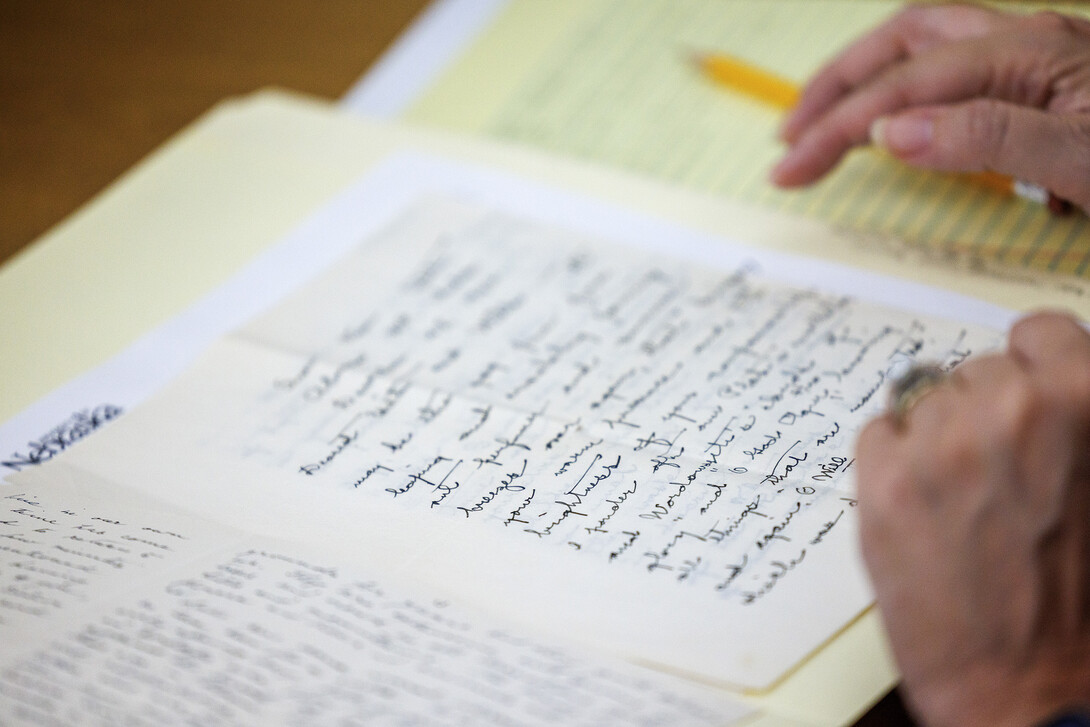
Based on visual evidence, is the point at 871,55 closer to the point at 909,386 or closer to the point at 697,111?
the point at 697,111

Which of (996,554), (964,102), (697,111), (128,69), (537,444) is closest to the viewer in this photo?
(996,554)

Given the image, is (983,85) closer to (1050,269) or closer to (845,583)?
(1050,269)

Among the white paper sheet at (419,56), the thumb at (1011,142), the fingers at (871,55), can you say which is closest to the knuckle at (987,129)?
Result: the thumb at (1011,142)

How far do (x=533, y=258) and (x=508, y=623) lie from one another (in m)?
0.29

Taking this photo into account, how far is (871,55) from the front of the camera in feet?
2.55

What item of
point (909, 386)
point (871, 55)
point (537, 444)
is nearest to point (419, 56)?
point (871, 55)

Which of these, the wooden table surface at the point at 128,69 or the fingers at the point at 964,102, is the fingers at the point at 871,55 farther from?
the wooden table surface at the point at 128,69

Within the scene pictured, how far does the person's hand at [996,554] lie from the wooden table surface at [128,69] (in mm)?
665

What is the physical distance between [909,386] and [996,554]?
78mm

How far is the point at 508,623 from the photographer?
18.8 inches

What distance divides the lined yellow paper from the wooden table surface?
0.46 ft

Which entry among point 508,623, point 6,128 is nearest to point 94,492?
point 508,623

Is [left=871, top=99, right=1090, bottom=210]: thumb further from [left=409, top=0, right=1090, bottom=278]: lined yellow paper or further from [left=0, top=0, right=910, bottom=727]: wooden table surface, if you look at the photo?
[left=0, top=0, right=910, bottom=727]: wooden table surface

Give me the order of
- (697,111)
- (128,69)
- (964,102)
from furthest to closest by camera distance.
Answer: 1. (128,69)
2. (697,111)
3. (964,102)
